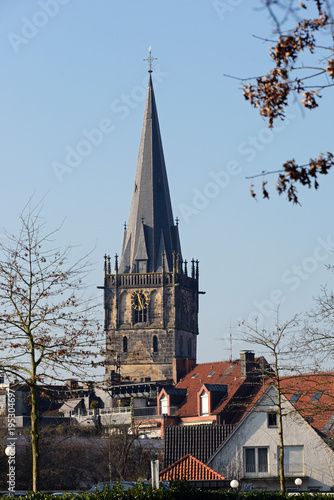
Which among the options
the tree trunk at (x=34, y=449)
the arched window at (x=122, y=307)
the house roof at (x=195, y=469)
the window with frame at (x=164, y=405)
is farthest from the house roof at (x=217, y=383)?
the tree trunk at (x=34, y=449)

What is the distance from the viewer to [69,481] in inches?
2527

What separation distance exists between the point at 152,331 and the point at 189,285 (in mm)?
9953

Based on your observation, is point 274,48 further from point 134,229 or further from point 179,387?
point 134,229

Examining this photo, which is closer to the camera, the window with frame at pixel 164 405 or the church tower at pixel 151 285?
the window with frame at pixel 164 405

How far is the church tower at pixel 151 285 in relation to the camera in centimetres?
12444

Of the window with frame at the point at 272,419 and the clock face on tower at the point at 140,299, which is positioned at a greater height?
the clock face on tower at the point at 140,299

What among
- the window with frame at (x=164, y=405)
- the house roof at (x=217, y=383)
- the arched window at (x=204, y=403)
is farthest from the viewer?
the window with frame at (x=164, y=405)

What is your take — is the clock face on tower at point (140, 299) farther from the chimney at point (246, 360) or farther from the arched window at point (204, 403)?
the chimney at point (246, 360)

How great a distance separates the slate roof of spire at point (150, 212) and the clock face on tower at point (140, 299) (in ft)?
10.4

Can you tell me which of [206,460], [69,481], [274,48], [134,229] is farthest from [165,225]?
[274,48]

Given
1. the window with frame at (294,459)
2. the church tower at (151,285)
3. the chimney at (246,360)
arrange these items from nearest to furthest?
the window with frame at (294,459) → the chimney at (246,360) → the church tower at (151,285)

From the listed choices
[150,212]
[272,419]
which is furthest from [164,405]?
[150,212]

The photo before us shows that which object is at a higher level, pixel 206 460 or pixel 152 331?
pixel 152 331

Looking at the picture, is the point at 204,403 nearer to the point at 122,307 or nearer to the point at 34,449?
the point at 122,307
